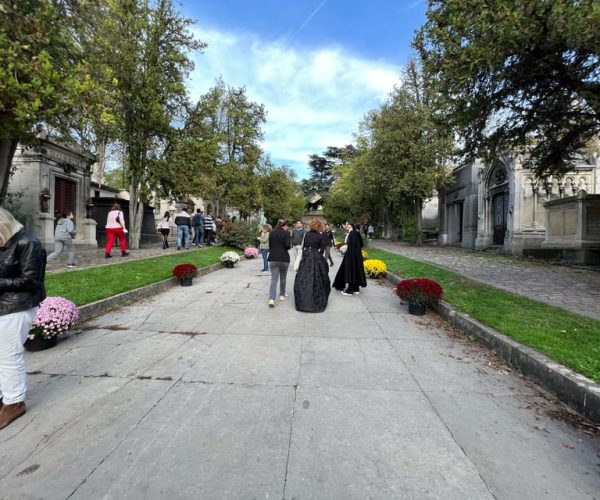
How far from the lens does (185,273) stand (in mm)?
9977

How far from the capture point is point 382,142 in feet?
82.0

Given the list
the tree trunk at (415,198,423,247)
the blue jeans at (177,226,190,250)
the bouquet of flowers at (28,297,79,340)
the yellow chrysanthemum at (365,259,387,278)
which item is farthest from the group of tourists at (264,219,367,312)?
the tree trunk at (415,198,423,247)

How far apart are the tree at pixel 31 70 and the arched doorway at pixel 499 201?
70.8 feet

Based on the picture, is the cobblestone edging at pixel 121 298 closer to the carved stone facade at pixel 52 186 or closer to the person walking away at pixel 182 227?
the person walking away at pixel 182 227

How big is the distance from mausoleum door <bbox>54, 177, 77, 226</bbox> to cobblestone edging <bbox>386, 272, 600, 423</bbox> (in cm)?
1902

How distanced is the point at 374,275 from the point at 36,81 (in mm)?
10330

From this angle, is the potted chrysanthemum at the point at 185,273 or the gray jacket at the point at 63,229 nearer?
the potted chrysanthemum at the point at 185,273

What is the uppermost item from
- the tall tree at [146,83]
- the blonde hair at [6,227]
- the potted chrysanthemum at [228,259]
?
the tall tree at [146,83]

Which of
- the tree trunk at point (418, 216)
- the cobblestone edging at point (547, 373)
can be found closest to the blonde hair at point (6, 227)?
the cobblestone edging at point (547, 373)

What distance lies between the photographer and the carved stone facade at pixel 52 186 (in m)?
15.9

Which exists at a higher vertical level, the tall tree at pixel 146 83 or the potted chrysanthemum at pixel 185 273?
the tall tree at pixel 146 83

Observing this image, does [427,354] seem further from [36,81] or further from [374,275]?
[36,81]

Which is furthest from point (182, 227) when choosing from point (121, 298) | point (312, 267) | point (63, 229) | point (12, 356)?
point (12, 356)

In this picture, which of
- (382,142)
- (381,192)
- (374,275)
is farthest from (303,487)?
(381,192)
